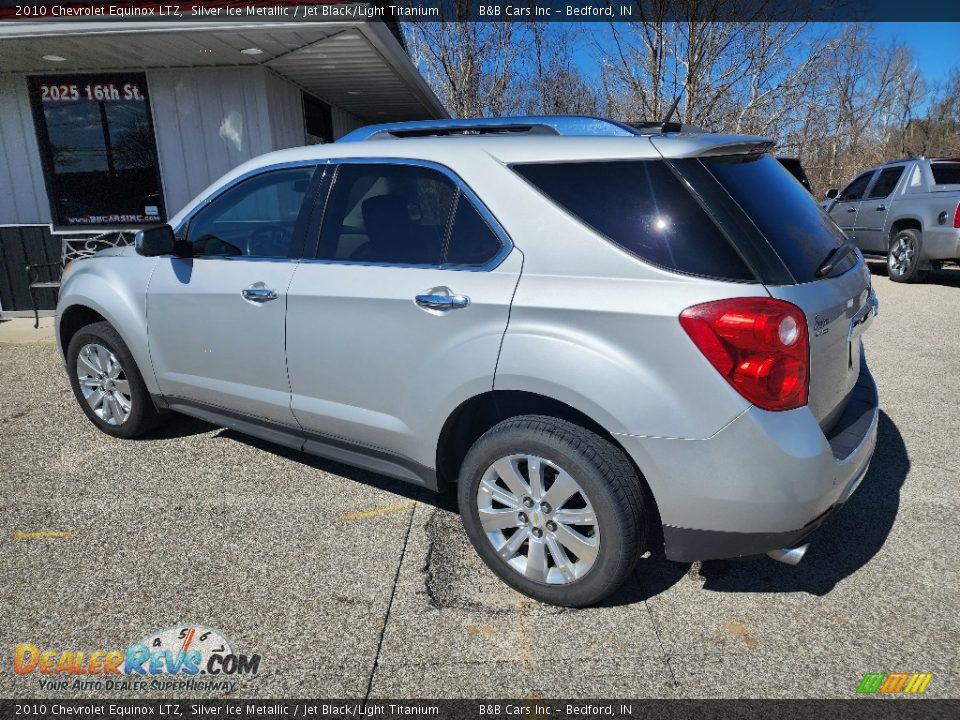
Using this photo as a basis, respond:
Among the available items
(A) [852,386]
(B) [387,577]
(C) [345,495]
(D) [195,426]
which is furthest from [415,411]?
(D) [195,426]

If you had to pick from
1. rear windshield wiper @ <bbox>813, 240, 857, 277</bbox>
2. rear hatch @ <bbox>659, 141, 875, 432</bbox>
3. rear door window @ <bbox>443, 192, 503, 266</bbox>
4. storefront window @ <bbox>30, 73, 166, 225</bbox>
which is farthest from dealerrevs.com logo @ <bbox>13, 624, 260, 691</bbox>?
storefront window @ <bbox>30, 73, 166, 225</bbox>

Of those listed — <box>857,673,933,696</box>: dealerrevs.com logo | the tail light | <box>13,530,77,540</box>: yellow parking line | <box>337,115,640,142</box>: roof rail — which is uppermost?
<box>337,115,640,142</box>: roof rail

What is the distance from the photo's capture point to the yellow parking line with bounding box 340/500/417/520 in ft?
10.7

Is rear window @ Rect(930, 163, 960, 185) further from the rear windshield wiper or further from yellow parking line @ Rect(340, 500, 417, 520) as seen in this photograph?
yellow parking line @ Rect(340, 500, 417, 520)

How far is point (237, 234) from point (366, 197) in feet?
2.98

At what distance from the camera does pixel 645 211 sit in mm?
2301

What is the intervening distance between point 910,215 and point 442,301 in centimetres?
984

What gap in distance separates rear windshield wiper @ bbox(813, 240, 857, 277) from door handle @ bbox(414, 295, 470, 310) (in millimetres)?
1268

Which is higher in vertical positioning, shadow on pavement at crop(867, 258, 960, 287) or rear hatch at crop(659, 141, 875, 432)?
rear hatch at crop(659, 141, 875, 432)

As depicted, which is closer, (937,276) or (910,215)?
(910,215)

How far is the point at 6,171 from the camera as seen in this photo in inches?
328

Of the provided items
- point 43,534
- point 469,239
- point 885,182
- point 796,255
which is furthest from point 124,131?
point 885,182

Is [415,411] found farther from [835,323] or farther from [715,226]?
[835,323]

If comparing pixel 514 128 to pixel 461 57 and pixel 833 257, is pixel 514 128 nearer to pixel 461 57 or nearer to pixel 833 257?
pixel 833 257
